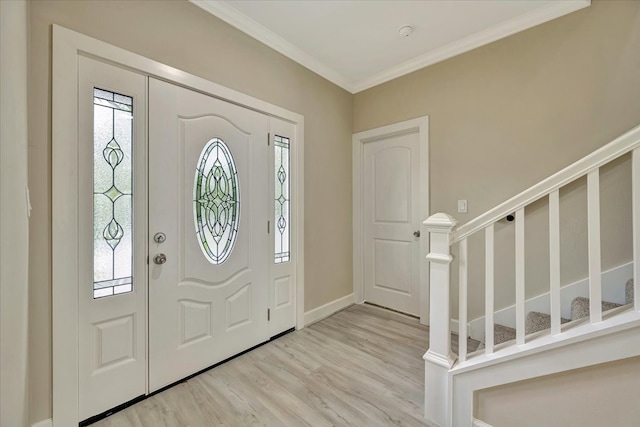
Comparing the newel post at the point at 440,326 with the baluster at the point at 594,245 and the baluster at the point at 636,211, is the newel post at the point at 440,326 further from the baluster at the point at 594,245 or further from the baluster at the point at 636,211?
the baluster at the point at 636,211

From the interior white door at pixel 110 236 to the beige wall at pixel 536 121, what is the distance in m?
2.43

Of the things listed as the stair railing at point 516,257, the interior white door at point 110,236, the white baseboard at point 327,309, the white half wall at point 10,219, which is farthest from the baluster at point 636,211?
the interior white door at point 110,236

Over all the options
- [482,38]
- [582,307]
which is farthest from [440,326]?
[482,38]

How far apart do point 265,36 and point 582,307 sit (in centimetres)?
302

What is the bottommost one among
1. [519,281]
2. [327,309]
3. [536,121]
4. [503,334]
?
[327,309]

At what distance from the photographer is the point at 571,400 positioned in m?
1.14

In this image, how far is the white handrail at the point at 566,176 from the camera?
1.04 m

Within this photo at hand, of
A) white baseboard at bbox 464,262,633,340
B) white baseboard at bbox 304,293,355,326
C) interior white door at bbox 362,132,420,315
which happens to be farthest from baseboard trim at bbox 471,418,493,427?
white baseboard at bbox 304,293,355,326

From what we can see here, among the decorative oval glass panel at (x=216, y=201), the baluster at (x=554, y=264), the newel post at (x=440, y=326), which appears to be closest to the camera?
the baluster at (x=554, y=264)

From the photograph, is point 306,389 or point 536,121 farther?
point 536,121

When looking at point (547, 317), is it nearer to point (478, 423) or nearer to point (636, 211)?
point (478, 423)

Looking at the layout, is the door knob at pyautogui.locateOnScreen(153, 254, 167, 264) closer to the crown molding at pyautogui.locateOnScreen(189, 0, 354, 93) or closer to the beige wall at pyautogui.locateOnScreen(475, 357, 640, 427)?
the crown molding at pyautogui.locateOnScreen(189, 0, 354, 93)

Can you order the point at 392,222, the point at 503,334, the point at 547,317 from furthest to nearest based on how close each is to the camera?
1. the point at 392,222
2. the point at 503,334
3. the point at 547,317

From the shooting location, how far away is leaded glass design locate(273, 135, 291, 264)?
239 cm
